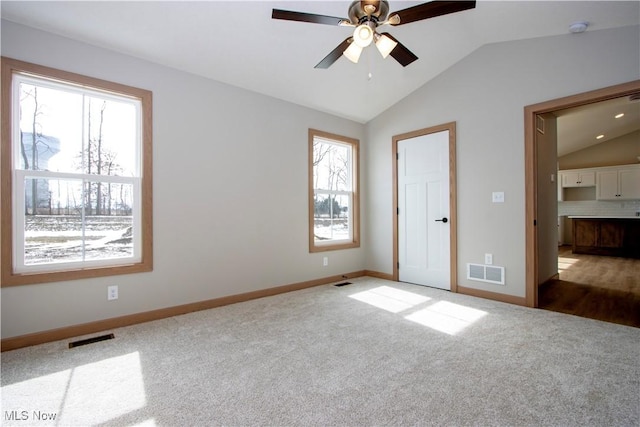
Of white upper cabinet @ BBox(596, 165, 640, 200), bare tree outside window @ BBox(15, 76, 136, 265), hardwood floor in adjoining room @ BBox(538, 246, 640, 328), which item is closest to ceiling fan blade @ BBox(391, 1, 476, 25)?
bare tree outside window @ BBox(15, 76, 136, 265)

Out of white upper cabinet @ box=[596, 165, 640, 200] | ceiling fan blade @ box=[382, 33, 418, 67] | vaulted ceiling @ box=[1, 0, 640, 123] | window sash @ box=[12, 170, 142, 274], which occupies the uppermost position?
vaulted ceiling @ box=[1, 0, 640, 123]

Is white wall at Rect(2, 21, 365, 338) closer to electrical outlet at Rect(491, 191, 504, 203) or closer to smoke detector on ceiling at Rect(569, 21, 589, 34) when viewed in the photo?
electrical outlet at Rect(491, 191, 504, 203)

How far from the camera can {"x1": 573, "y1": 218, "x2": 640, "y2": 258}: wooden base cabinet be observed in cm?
651

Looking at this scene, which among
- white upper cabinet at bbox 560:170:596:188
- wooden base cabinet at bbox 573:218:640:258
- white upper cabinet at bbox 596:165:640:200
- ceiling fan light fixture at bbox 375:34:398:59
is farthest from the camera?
white upper cabinet at bbox 560:170:596:188

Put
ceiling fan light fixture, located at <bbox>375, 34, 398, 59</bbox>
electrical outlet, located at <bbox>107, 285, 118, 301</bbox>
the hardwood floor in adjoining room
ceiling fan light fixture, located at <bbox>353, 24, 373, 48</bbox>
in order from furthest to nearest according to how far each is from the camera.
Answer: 1. the hardwood floor in adjoining room
2. electrical outlet, located at <bbox>107, 285, 118, 301</bbox>
3. ceiling fan light fixture, located at <bbox>375, 34, 398, 59</bbox>
4. ceiling fan light fixture, located at <bbox>353, 24, 373, 48</bbox>

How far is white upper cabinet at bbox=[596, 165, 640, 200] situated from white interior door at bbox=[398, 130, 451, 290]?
652 centimetres

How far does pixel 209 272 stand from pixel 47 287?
1.35 meters

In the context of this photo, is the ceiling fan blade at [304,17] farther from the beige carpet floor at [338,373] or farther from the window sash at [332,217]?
the window sash at [332,217]

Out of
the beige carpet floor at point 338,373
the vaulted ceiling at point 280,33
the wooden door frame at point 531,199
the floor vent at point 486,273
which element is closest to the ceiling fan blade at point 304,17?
the vaulted ceiling at point 280,33

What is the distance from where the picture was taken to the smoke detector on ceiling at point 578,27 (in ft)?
9.29

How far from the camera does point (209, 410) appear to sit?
5.26 feet

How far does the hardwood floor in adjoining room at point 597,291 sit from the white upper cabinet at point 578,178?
2590 millimetres

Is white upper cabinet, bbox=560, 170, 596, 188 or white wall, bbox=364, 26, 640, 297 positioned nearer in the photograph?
white wall, bbox=364, 26, 640, 297

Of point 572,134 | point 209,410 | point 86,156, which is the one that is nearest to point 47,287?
point 86,156
